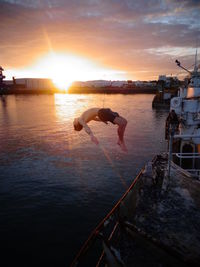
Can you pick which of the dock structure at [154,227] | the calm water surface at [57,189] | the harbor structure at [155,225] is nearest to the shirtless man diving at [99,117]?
the harbor structure at [155,225]

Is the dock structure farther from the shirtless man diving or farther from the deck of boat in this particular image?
the shirtless man diving

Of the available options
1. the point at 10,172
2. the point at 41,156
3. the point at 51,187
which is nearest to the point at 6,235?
the point at 51,187

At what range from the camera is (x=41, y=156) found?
85.6 feet

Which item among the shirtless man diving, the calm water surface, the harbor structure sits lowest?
the calm water surface

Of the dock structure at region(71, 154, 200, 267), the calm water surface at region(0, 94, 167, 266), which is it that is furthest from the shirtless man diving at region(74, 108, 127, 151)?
the calm water surface at region(0, 94, 167, 266)

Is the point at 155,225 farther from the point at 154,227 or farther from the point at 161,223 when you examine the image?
the point at 161,223

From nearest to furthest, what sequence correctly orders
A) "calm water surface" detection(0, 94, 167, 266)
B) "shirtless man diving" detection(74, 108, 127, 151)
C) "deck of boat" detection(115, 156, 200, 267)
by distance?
"deck of boat" detection(115, 156, 200, 267)
"shirtless man diving" detection(74, 108, 127, 151)
"calm water surface" detection(0, 94, 167, 266)

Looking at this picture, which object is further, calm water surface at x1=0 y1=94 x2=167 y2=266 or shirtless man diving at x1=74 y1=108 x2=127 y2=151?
calm water surface at x1=0 y1=94 x2=167 y2=266

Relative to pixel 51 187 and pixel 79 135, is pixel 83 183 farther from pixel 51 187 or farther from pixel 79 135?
pixel 79 135

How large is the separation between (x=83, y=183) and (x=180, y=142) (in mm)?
11021

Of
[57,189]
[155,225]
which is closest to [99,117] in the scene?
[155,225]

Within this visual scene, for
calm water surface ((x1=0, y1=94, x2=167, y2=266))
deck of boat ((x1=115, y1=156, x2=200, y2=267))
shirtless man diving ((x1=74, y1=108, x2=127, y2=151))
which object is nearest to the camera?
deck of boat ((x1=115, y1=156, x2=200, y2=267))

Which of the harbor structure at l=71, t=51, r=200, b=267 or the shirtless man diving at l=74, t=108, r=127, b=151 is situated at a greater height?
the shirtless man diving at l=74, t=108, r=127, b=151

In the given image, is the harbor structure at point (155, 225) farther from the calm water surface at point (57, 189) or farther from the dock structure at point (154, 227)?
the calm water surface at point (57, 189)
